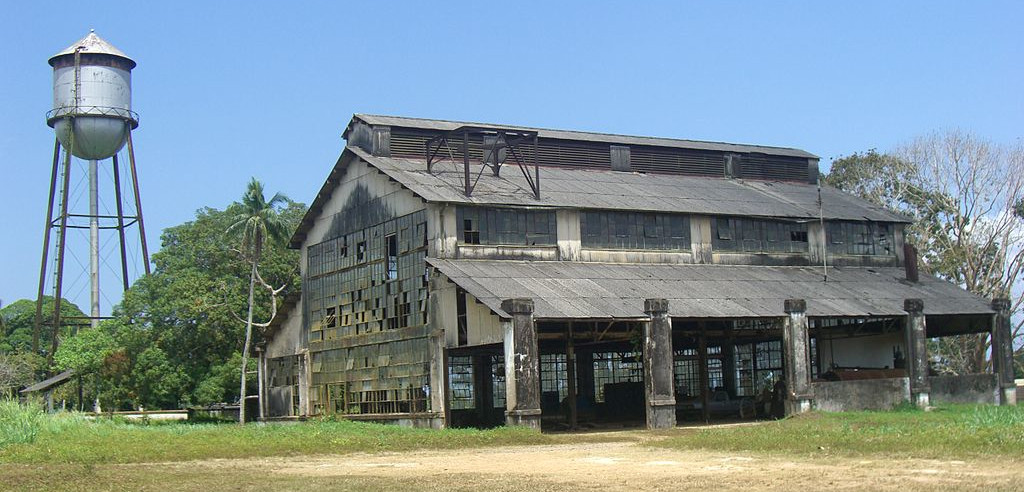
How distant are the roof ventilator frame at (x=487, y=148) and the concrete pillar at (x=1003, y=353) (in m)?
16.6

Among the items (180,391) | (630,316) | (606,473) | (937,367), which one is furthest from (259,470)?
(937,367)

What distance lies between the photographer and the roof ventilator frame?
124 feet

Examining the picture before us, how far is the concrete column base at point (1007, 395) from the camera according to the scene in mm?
41938

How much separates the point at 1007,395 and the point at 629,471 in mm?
25732

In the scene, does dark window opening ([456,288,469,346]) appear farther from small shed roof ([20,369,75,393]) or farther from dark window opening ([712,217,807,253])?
small shed roof ([20,369,75,393])

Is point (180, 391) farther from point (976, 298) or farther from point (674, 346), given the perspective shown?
point (976, 298)

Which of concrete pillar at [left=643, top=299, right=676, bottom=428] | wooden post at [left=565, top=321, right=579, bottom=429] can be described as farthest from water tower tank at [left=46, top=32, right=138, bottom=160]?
concrete pillar at [left=643, top=299, right=676, bottom=428]

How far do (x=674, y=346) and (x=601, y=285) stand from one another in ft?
38.1

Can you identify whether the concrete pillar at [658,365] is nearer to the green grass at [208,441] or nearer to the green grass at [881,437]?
the green grass at [881,437]

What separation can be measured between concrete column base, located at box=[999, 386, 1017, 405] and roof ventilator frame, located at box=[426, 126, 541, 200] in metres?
17.5

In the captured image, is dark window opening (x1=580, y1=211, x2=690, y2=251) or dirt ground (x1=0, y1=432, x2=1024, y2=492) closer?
dirt ground (x1=0, y1=432, x2=1024, y2=492)

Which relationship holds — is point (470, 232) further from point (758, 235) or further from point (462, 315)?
point (758, 235)

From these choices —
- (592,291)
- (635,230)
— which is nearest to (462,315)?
(592,291)

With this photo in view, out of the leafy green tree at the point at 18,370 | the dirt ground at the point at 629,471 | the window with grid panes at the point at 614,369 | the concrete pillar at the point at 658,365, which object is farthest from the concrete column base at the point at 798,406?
the leafy green tree at the point at 18,370
